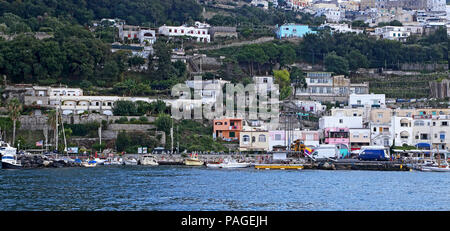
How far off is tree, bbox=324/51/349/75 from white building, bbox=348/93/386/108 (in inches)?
486

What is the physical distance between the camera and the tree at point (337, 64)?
85.4m

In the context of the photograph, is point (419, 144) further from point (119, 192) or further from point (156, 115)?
point (119, 192)

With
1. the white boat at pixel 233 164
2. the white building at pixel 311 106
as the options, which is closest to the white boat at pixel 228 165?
the white boat at pixel 233 164

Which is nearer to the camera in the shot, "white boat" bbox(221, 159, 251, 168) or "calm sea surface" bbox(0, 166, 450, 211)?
"calm sea surface" bbox(0, 166, 450, 211)

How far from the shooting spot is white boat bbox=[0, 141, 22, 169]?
165ft

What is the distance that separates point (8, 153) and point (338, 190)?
99.8 feet

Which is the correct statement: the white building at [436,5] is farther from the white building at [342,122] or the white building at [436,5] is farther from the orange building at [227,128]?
the orange building at [227,128]

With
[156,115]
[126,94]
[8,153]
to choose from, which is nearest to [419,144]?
[156,115]

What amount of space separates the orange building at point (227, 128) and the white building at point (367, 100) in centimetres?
1611

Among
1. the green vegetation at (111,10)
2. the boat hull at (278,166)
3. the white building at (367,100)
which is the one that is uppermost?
the green vegetation at (111,10)

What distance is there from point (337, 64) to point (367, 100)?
13300mm

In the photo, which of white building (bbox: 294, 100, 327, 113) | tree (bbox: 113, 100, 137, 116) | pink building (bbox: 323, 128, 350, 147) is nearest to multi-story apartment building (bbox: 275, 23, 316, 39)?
white building (bbox: 294, 100, 327, 113)

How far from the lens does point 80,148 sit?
59219 mm

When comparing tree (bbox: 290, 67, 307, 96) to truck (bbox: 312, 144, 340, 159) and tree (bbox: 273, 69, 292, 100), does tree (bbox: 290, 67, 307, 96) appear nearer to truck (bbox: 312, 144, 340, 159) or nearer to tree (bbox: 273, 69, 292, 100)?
tree (bbox: 273, 69, 292, 100)
